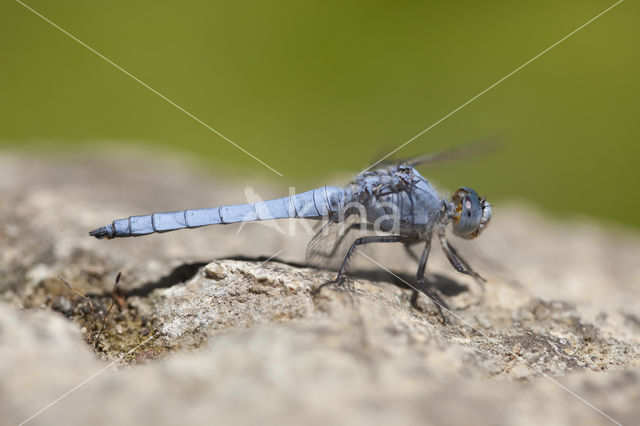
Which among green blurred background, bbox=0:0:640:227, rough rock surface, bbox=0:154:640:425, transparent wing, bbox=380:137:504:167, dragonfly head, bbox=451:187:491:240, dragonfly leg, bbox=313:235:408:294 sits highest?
green blurred background, bbox=0:0:640:227

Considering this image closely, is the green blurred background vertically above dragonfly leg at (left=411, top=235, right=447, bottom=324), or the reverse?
the green blurred background

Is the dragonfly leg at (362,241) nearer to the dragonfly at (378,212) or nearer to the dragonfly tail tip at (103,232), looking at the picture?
the dragonfly at (378,212)

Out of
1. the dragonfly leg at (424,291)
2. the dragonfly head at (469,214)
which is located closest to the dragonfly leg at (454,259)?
the dragonfly head at (469,214)

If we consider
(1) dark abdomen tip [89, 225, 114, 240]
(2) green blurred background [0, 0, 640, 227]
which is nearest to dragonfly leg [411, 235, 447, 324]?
(1) dark abdomen tip [89, 225, 114, 240]

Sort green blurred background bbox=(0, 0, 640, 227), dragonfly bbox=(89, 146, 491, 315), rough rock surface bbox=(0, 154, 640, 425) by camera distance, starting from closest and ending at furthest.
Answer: rough rock surface bbox=(0, 154, 640, 425) → dragonfly bbox=(89, 146, 491, 315) → green blurred background bbox=(0, 0, 640, 227)

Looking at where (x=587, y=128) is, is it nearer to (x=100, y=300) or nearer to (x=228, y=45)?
(x=228, y=45)

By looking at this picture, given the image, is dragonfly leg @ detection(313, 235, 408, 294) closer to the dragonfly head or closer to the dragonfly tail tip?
the dragonfly head

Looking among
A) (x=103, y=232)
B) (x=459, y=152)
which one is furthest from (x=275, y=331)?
(x=459, y=152)

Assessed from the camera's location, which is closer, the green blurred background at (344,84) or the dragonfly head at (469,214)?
the dragonfly head at (469,214)
